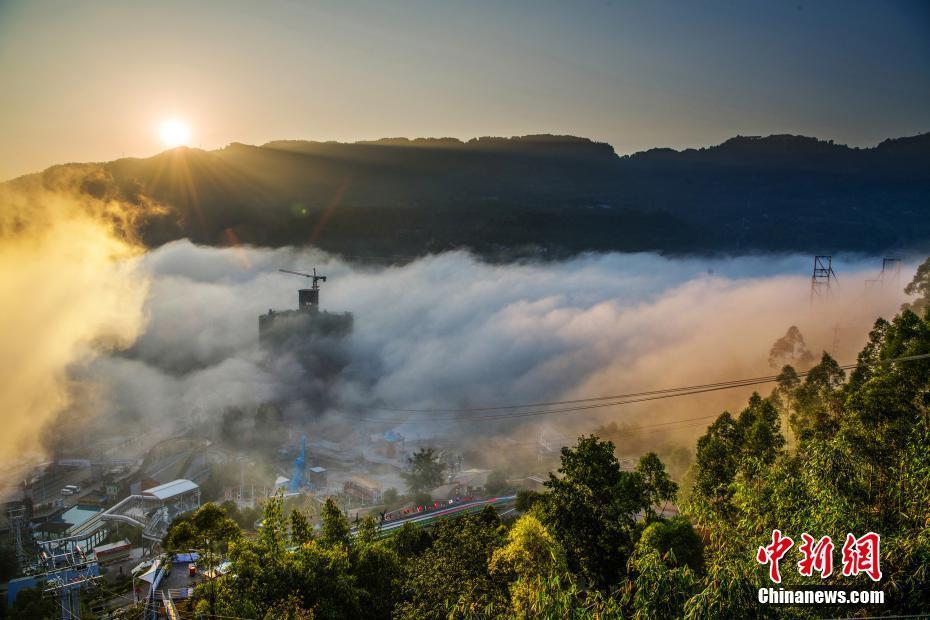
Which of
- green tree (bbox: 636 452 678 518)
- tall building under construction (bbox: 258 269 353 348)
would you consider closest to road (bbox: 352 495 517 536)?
green tree (bbox: 636 452 678 518)

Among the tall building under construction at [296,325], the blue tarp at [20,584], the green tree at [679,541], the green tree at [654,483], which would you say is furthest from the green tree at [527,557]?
the tall building under construction at [296,325]

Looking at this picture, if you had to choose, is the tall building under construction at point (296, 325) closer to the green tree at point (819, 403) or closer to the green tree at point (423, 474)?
the green tree at point (423, 474)

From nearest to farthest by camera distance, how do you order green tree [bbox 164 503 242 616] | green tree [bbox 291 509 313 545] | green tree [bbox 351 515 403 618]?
green tree [bbox 351 515 403 618], green tree [bbox 164 503 242 616], green tree [bbox 291 509 313 545]

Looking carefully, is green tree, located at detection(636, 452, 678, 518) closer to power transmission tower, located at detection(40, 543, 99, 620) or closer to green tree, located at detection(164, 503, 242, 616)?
green tree, located at detection(164, 503, 242, 616)

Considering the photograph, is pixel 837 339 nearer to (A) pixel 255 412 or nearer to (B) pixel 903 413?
(B) pixel 903 413

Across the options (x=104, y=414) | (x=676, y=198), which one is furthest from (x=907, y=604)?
(x=676, y=198)

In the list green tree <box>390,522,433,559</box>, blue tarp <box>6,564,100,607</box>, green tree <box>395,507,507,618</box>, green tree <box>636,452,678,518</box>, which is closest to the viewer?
green tree <box>395,507,507,618</box>
